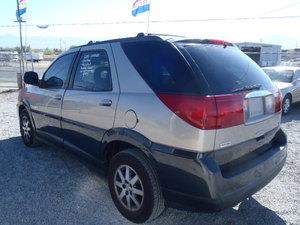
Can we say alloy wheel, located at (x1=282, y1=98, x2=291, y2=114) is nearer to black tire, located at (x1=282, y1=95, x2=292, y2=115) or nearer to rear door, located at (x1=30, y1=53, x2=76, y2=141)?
black tire, located at (x1=282, y1=95, x2=292, y2=115)

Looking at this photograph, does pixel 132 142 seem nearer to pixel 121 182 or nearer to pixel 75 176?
pixel 121 182

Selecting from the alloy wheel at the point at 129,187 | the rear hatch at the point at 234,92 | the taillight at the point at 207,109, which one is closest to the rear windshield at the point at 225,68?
the rear hatch at the point at 234,92

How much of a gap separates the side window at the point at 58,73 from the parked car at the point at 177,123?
571 millimetres

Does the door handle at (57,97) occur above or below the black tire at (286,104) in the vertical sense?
above

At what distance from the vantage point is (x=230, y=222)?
11.6ft

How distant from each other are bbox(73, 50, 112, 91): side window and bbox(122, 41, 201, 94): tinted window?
15.4 inches

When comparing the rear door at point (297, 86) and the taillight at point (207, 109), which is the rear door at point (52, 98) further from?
the rear door at point (297, 86)

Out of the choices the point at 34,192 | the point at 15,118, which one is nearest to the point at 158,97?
the point at 34,192

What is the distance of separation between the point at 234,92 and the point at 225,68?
292mm

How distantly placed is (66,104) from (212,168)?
2325 mm

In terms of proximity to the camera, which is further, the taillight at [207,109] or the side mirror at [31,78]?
the side mirror at [31,78]

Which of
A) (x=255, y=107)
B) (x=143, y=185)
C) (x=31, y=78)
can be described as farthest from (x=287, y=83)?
(x=143, y=185)

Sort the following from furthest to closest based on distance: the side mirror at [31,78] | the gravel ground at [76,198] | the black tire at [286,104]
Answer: the black tire at [286,104] → the side mirror at [31,78] → the gravel ground at [76,198]

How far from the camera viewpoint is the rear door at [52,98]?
4703 mm
